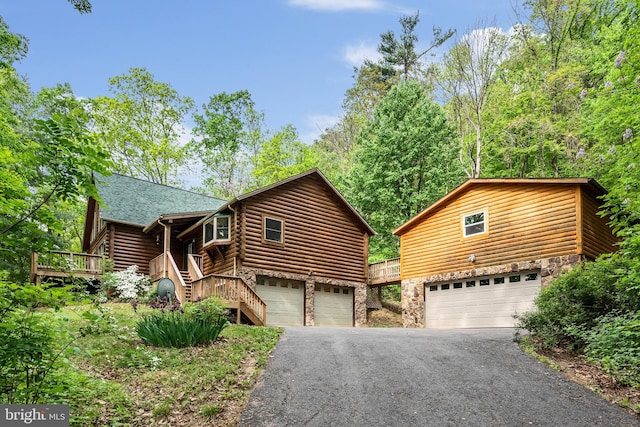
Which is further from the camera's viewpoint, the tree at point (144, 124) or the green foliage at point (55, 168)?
the tree at point (144, 124)

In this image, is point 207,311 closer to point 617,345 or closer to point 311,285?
point 617,345

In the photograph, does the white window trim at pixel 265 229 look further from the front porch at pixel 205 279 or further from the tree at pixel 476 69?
the tree at pixel 476 69

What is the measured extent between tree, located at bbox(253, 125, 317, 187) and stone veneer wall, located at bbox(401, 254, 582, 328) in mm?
17250

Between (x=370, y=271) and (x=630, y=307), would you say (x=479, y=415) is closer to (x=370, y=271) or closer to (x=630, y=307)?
(x=630, y=307)

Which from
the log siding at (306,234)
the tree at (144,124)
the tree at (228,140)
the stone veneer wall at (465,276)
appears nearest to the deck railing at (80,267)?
the log siding at (306,234)

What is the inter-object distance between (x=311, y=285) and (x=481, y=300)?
7224 mm

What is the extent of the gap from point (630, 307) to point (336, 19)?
81.1 ft

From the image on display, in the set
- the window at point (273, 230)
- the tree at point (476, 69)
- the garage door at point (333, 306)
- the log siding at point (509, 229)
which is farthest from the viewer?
the tree at point (476, 69)

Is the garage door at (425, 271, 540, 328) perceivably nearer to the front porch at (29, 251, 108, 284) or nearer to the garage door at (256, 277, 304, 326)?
the garage door at (256, 277, 304, 326)

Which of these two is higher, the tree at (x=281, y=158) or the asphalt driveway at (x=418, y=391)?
the tree at (x=281, y=158)

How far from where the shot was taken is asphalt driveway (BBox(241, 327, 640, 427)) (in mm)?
6551

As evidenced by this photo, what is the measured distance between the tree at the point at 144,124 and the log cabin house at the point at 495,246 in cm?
2272

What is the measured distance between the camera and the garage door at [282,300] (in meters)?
19.4

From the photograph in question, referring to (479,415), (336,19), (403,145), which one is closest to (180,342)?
(479,415)
